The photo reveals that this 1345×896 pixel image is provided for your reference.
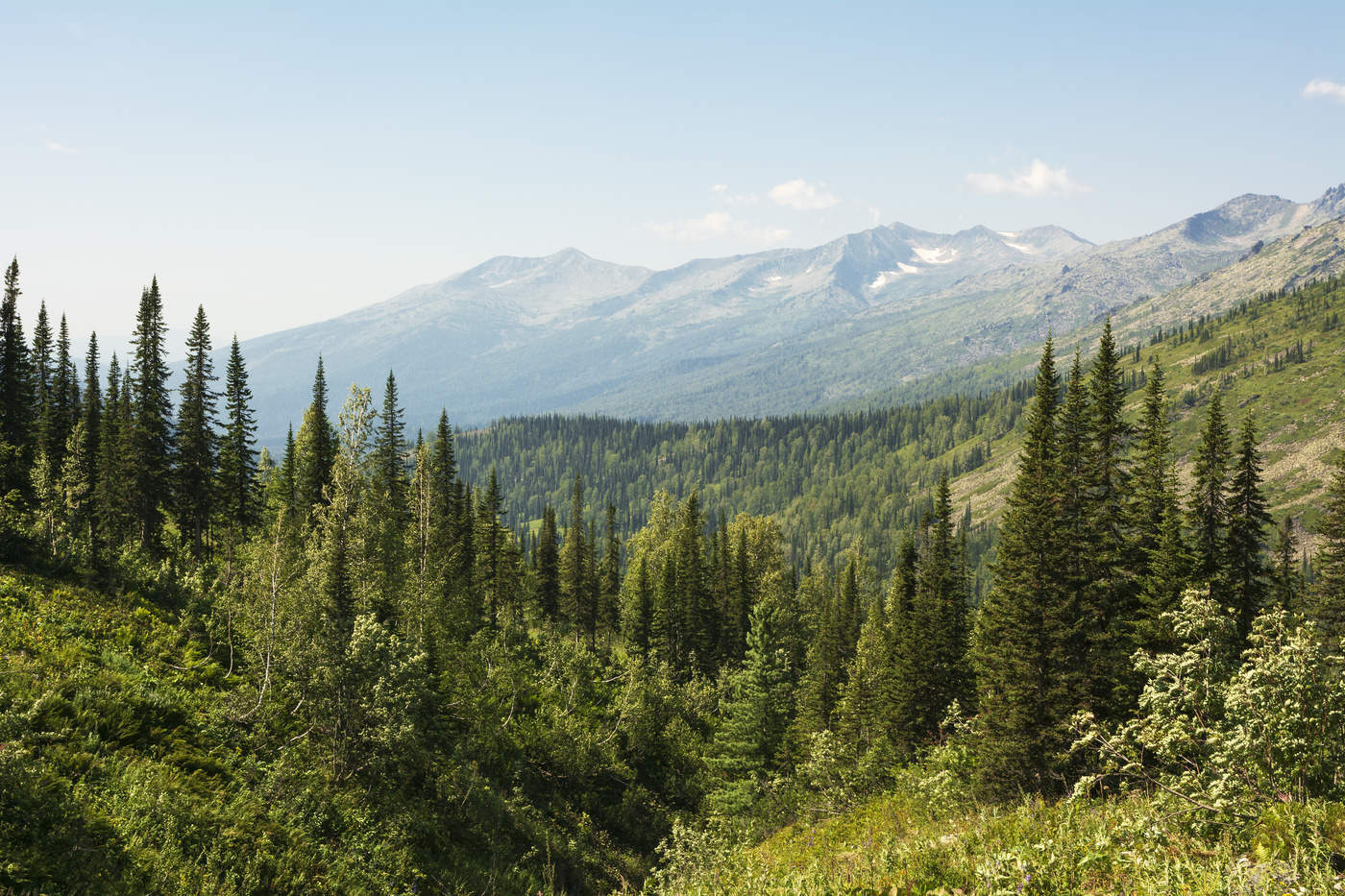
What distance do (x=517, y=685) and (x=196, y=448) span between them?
32934mm

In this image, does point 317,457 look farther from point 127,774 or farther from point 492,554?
point 127,774

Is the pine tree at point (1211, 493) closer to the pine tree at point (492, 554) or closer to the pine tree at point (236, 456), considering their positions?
the pine tree at point (492, 554)

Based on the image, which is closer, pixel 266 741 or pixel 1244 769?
pixel 1244 769

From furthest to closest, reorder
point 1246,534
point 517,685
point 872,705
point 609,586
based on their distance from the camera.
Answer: point 609,586, point 872,705, point 517,685, point 1246,534

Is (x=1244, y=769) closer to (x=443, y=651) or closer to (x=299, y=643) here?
(x=299, y=643)

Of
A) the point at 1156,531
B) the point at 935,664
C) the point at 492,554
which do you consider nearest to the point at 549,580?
the point at 492,554

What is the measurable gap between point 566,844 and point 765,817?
11822mm

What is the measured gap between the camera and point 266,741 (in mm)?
23859

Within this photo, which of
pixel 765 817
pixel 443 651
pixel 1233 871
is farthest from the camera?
pixel 765 817

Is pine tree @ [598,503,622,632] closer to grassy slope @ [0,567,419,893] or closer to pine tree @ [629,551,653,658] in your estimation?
pine tree @ [629,551,653,658]

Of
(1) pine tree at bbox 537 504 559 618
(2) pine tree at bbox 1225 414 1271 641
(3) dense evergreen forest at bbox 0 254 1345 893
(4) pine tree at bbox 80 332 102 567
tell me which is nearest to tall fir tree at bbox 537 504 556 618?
(1) pine tree at bbox 537 504 559 618

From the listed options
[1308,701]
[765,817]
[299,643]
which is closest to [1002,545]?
[765,817]

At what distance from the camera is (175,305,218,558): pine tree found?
56.2m

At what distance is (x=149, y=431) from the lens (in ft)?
179
